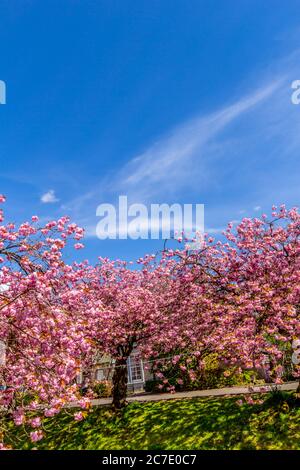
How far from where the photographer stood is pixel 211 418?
51.3 ft

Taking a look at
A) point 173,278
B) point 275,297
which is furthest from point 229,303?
point 173,278

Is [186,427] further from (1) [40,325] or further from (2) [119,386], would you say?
(1) [40,325]

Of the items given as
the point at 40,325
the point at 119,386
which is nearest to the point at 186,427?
the point at 119,386

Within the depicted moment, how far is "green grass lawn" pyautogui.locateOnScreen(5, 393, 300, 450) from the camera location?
13.4 m

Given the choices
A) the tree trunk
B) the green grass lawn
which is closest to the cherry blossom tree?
the green grass lawn

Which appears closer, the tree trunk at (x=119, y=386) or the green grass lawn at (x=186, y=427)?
the green grass lawn at (x=186, y=427)

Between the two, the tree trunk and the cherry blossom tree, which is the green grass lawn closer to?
the tree trunk

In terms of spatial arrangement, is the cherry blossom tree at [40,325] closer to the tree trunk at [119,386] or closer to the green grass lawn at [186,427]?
the green grass lawn at [186,427]

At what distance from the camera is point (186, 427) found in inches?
609

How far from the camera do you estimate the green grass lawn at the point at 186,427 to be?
1344 centimetres

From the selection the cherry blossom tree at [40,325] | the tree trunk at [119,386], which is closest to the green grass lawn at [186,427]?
the tree trunk at [119,386]

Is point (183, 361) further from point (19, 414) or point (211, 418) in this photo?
point (19, 414)

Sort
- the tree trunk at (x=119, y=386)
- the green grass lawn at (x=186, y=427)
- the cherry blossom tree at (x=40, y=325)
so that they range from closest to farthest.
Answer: the cherry blossom tree at (x=40, y=325) < the green grass lawn at (x=186, y=427) < the tree trunk at (x=119, y=386)
